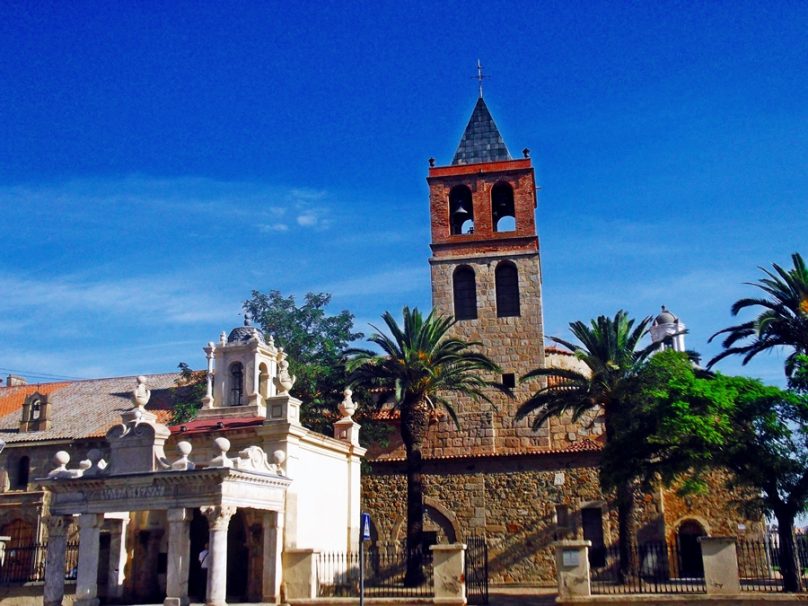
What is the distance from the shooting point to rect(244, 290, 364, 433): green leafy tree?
113ft

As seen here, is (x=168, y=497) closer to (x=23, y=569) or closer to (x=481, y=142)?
(x=23, y=569)

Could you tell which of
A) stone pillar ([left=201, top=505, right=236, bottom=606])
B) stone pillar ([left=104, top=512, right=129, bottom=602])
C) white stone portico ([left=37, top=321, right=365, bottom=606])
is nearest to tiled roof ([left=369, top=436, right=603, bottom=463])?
white stone portico ([left=37, top=321, right=365, bottom=606])

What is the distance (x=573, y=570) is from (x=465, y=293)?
806 inches

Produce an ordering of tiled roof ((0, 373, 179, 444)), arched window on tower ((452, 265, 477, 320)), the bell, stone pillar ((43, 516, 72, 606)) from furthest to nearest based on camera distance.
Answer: tiled roof ((0, 373, 179, 444))
the bell
arched window on tower ((452, 265, 477, 320))
stone pillar ((43, 516, 72, 606))

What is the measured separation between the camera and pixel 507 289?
38875 millimetres

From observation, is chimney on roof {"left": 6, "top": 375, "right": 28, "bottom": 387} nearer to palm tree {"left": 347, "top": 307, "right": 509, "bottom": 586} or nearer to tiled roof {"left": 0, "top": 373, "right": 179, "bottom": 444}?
tiled roof {"left": 0, "top": 373, "right": 179, "bottom": 444}

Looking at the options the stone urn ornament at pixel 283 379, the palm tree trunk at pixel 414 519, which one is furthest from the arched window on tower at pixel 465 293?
the stone urn ornament at pixel 283 379

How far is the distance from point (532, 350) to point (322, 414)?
10110 mm

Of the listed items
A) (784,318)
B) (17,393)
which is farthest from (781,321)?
(17,393)

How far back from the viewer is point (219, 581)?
19.7 m

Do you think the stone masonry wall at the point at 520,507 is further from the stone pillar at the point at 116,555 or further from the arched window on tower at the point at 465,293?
the stone pillar at the point at 116,555

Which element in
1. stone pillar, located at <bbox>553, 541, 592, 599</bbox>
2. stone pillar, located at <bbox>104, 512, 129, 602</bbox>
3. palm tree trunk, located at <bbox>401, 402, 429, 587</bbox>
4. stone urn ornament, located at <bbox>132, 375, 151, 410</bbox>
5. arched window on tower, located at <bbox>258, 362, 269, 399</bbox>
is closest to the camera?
stone pillar, located at <bbox>553, 541, 592, 599</bbox>

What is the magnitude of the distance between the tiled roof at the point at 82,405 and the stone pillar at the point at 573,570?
26497mm

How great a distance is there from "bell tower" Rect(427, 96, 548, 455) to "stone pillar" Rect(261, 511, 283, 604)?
15960 millimetres
